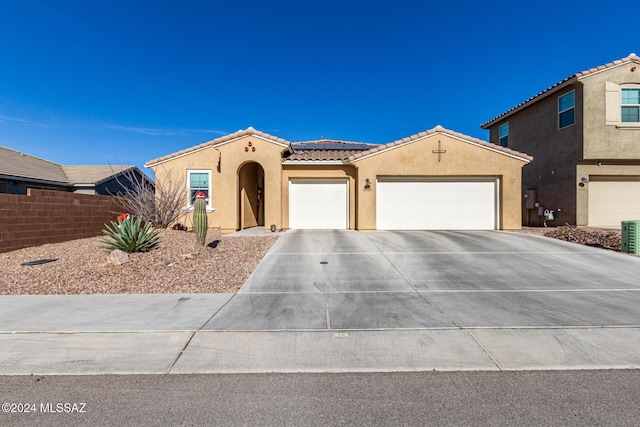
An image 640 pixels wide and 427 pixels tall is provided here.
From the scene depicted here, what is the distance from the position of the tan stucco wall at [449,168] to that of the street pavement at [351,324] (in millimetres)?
6021

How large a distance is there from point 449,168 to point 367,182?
3.51 m

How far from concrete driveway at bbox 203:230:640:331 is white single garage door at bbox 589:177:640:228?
6.11 meters

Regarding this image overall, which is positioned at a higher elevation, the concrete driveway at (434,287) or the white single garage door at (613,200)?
the white single garage door at (613,200)

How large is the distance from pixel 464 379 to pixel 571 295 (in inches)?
163

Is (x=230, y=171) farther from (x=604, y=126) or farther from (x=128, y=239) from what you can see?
(x=604, y=126)

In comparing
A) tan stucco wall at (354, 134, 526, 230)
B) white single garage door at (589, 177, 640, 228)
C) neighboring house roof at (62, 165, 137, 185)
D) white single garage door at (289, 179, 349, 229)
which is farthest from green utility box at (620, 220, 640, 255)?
neighboring house roof at (62, 165, 137, 185)

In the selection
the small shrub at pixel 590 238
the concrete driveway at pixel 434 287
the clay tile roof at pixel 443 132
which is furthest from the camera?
the clay tile roof at pixel 443 132

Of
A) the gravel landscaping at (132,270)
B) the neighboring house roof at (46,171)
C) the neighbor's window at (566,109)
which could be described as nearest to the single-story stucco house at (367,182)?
the neighbor's window at (566,109)

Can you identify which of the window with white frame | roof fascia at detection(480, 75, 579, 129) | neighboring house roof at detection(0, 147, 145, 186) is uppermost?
roof fascia at detection(480, 75, 579, 129)

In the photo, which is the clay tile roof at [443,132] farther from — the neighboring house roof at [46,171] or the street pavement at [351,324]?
the neighboring house roof at [46,171]

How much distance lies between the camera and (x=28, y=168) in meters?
21.0

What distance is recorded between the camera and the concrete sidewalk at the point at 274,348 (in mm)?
3568

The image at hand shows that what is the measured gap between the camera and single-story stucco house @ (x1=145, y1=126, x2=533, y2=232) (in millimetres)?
13961

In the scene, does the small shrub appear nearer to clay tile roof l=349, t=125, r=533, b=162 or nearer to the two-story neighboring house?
clay tile roof l=349, t=125, r=533, b=162
